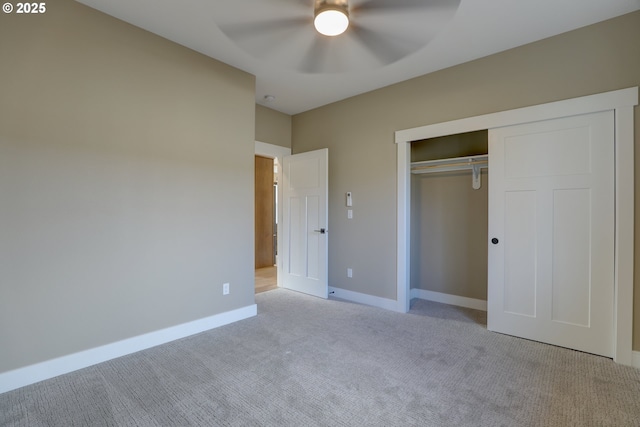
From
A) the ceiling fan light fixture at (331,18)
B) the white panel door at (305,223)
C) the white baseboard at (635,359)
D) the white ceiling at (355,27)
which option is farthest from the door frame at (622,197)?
the white panel door at (305,223)

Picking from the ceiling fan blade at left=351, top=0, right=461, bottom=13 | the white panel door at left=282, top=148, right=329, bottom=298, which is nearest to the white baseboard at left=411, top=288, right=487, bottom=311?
the white panel door at left=282, top=148, right=329, bottom=298

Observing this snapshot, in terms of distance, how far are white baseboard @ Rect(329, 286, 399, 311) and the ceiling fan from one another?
110 inches

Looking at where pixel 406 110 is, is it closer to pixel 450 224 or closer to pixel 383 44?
pixel 450 224

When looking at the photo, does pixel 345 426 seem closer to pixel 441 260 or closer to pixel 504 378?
pixel 504 378

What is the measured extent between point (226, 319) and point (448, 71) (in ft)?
11.9

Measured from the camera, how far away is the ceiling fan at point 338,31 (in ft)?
4.64

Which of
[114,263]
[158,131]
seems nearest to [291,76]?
[158,131]

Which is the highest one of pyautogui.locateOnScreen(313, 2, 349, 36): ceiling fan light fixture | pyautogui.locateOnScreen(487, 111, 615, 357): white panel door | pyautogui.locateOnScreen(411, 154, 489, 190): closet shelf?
pyautogui.locateOnScreen(313, 2, 349, 36): ceiling fan light fixture

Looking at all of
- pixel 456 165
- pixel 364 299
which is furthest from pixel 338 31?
pixel 364 299

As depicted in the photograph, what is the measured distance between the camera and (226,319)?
3.20 meters

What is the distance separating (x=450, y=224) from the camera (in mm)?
3947

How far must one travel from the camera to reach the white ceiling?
1.54 metres

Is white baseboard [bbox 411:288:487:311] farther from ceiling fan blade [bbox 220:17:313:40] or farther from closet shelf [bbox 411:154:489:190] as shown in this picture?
ceiling fan blade [bbox 220:17:313:40]

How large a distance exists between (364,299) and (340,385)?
1951mm
